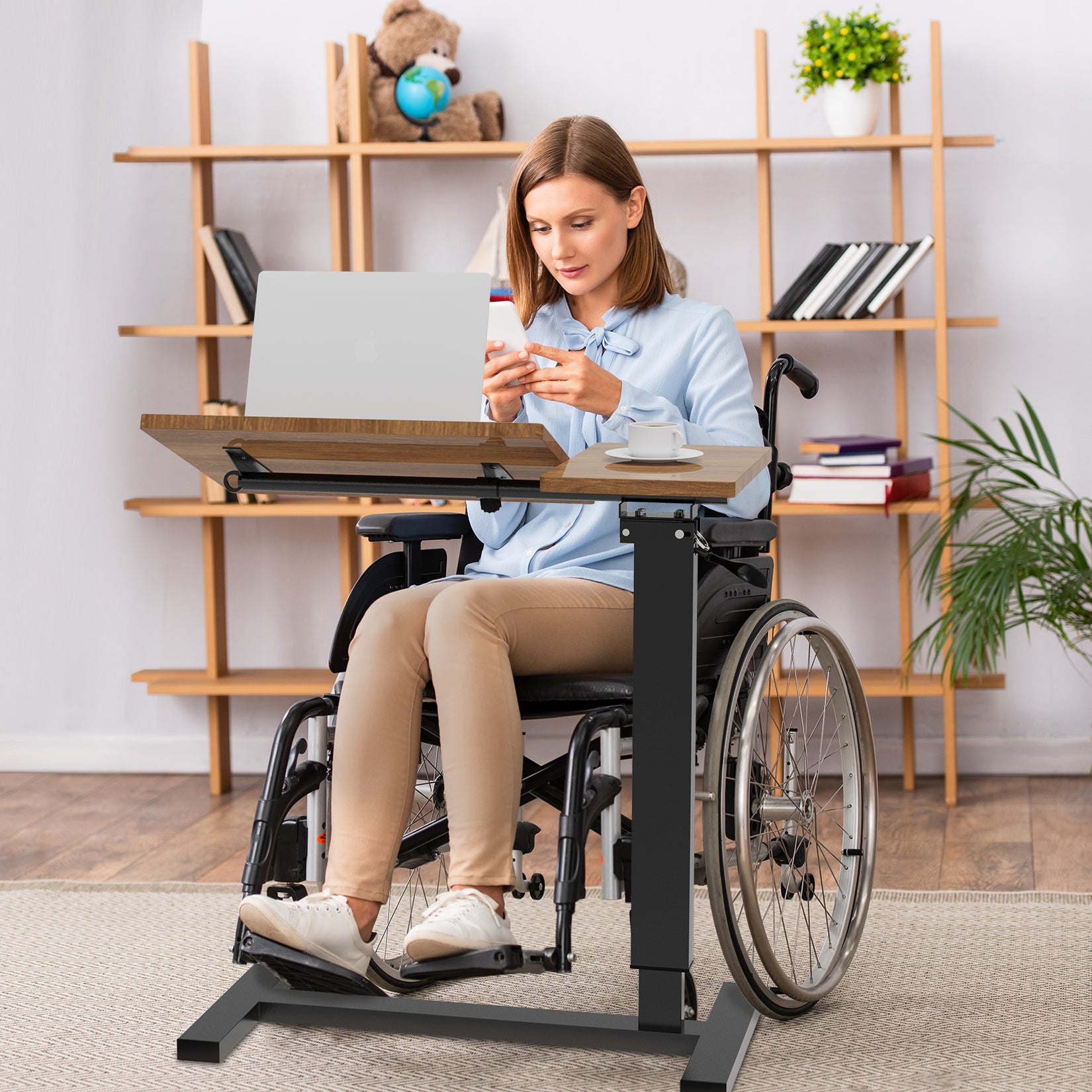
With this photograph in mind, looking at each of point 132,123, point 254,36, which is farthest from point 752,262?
point 132,123

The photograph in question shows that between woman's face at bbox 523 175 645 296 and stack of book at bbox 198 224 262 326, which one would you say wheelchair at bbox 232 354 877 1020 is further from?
stack of book at bbox 198 224 262 326

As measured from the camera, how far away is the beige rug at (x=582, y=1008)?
1.70m

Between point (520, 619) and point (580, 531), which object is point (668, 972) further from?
point (580, 531)

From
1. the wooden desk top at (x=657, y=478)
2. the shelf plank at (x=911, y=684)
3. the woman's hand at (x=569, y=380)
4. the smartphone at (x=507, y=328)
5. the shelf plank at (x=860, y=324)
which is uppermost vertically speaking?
the shelf plank at (x=860, y=324)

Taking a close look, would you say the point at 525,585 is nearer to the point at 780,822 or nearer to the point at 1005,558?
the point at 780,822

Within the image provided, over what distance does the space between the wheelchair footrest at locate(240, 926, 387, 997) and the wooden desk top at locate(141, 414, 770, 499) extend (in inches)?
20.6

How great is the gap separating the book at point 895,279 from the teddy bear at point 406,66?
3.03 ft

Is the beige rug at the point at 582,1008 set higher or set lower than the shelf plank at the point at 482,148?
lower

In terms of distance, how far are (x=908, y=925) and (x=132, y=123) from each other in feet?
8.09

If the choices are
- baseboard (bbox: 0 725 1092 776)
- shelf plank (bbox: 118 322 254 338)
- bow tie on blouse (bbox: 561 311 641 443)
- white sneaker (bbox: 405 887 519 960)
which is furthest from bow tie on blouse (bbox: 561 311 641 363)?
baseboard (bbox: 0 725 1092 776)

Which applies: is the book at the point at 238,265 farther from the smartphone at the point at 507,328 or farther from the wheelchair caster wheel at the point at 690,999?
the wheelchair caster wheel at the point at 690,999

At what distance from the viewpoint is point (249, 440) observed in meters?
1.51

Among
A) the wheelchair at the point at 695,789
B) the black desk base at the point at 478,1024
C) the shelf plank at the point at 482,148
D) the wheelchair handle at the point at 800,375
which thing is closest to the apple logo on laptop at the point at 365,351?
the wheelchair at the point at 695,789

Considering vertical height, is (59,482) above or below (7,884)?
above
